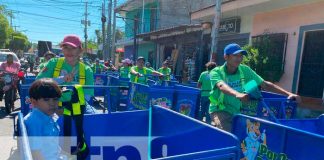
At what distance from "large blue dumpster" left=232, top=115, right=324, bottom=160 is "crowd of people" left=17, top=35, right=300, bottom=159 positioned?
0.34 meters

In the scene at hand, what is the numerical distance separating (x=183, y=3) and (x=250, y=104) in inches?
903

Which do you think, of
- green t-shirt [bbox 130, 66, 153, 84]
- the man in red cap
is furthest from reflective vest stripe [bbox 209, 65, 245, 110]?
green t-shirt [bbox 130, 66, 153, 84]

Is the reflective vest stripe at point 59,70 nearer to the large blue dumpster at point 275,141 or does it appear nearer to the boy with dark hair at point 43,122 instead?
the boy with dark hair at point 43,122

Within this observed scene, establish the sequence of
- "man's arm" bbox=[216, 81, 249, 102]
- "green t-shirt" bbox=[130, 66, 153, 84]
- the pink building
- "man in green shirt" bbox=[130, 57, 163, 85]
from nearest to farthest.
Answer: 1. "man's arm" bbox=[216, 81, 249, 102]
2. "man in green shirt" bbox=[130, 57, 163, 85]
3. "green t-shirt" bbox=[130, 66, 153, 84]
4. the pink building

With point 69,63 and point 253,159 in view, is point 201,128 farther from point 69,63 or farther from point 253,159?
point 69,63

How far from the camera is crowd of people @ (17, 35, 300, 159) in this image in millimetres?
2510

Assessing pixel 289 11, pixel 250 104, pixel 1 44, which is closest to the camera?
pixel 250 104

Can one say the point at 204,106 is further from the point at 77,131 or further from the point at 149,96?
the point at 77,131

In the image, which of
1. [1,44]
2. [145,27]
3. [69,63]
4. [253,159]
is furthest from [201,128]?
[1,44]

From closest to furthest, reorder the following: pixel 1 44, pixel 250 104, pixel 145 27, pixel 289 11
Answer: pixel 250 104 < pixel 289 11 < pixel 145 27 < pixel 1 44

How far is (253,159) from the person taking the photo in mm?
3398

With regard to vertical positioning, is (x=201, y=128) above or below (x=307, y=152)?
above

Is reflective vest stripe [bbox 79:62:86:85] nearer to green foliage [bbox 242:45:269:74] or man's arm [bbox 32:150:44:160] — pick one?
man's arm [bbox 32:150:44:160]

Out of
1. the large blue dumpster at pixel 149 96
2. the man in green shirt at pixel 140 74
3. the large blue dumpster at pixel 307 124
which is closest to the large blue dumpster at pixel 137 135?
the large blue dumpster at pixel 307 124
